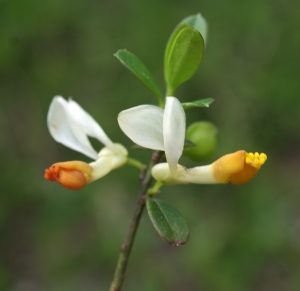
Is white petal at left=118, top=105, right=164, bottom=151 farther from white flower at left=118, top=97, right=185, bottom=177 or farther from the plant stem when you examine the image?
the plant stem

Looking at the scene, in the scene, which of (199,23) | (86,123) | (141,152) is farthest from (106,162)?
(141,152)

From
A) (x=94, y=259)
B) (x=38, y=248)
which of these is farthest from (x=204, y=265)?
(x=38, y=248)

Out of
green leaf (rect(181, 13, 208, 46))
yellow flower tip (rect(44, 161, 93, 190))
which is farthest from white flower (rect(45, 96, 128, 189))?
green leaf (rect(181, 13, 208, 46))

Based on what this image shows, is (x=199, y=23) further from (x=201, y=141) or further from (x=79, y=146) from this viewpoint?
(x=79, y=146)

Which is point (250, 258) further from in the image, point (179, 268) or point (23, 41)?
point (23, 41)

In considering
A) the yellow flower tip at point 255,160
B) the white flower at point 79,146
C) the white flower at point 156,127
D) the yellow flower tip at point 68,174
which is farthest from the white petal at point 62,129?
the yellow flower tip at point 255,160

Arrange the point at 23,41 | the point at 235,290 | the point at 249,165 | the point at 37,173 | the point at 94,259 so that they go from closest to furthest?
the point at 249,165 < the point at 235,290 < the point at 94,259 < the point at 37,173 < the point at 23,41
